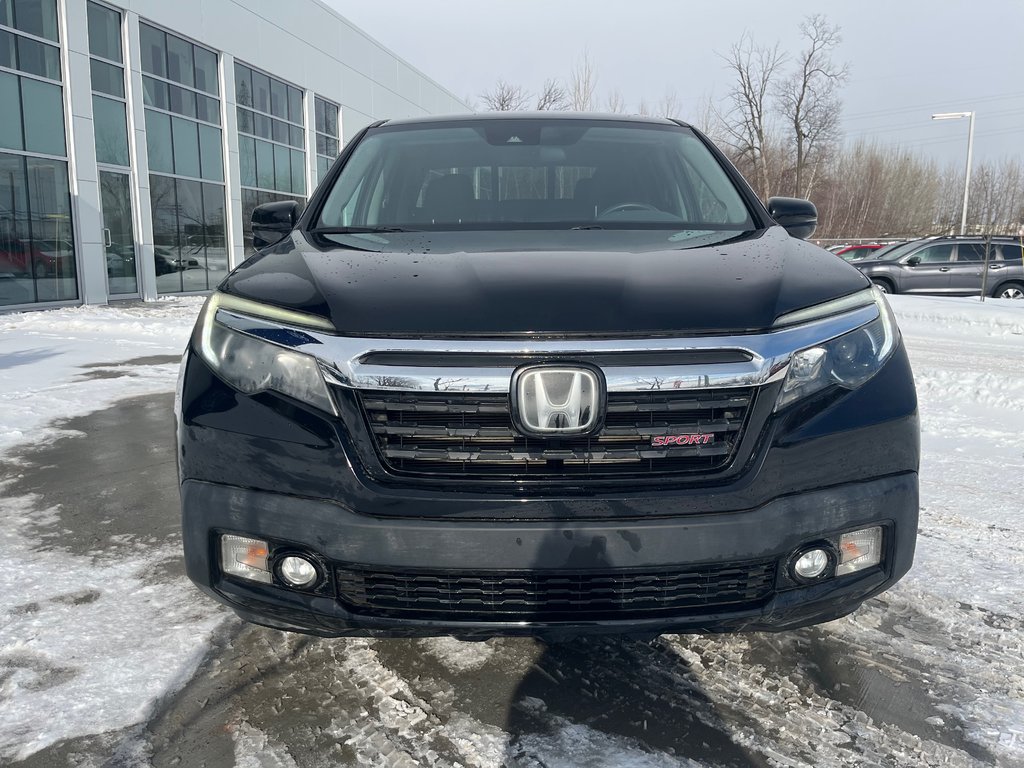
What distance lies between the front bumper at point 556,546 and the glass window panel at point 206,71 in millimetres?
20122

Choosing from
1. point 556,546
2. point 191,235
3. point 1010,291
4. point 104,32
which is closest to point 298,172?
point 191,235

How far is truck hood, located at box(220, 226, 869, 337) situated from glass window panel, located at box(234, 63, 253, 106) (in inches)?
819

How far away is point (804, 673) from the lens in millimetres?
2293

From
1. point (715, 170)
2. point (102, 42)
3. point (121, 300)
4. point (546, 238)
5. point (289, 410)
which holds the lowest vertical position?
point (121, 300)

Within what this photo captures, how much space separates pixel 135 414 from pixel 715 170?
476cm

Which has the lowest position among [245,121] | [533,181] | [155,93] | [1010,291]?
[1010,291]

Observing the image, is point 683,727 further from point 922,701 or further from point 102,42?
point 102,42

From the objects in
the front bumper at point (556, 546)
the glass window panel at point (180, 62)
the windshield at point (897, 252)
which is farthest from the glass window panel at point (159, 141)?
the front bumper at point (556, 546)

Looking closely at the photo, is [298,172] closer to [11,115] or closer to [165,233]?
[165,233]

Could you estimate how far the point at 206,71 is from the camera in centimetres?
1955

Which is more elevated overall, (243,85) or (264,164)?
(243,85)

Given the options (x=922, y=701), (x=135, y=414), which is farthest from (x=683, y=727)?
(x=135, y=414)

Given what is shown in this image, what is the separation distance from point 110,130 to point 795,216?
16.8m

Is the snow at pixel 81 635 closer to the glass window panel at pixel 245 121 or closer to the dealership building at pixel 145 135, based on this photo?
the dealership building at pixel 145 135
